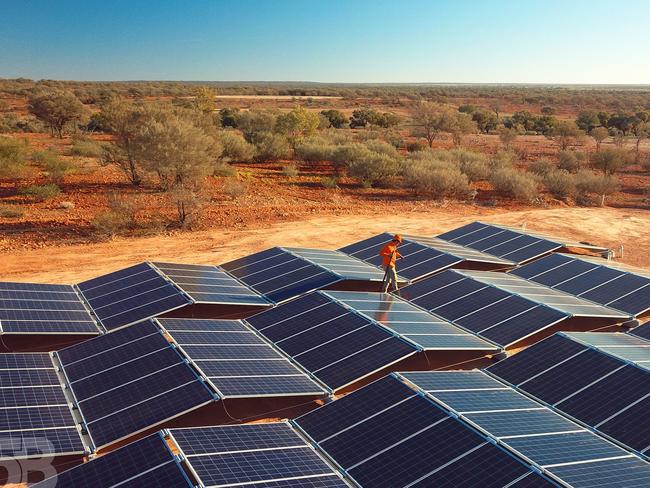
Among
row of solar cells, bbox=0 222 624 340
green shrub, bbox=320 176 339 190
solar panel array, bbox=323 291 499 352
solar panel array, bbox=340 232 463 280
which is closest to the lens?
solar panel array, bbox=323 291 499 352

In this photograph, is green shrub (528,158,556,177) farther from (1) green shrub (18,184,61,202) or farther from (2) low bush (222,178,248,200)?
(1) green shrub (18,184,61,202)

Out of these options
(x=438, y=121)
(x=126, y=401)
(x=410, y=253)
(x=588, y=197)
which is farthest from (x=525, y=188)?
(x=126, y=401)

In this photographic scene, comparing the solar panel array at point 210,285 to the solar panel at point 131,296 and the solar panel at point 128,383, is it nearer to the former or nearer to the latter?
the solar panel at point 131,296

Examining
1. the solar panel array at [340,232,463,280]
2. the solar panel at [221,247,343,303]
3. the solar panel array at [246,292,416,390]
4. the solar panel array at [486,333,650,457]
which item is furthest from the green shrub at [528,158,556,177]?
the solar panel array at [246,292,416,390]

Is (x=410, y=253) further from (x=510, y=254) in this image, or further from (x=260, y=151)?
(x=260, y=151)

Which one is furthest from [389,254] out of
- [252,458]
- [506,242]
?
[252,458]

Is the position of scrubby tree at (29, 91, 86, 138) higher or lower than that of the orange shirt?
higher

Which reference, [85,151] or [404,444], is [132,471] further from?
[85,151]
